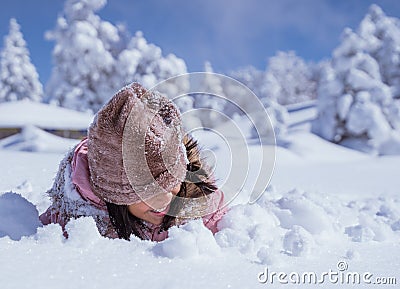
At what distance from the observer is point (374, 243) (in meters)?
1.01

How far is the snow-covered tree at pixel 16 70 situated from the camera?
16.4 meters

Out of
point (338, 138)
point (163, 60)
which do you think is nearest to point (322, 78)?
point (338, 138)

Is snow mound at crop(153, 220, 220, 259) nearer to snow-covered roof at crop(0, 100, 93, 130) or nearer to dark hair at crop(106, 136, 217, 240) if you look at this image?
dark hair at crop(106, 136, 217, 240)

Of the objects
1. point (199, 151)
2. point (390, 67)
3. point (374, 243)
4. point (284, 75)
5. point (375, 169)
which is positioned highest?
point (284, 75)

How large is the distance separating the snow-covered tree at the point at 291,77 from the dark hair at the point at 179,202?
22.3 meters

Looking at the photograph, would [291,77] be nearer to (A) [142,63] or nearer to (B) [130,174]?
(A) [142,63]

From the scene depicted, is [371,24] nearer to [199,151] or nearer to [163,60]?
[163,60]

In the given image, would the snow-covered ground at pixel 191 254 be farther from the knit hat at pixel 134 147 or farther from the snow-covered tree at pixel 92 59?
the snow-covered tree at pixel 92 59

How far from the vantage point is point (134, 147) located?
2.64 feet

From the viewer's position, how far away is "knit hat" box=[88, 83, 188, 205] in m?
0.80

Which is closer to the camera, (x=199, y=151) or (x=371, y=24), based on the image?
(x=199, y=151)

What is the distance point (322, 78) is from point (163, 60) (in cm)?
779

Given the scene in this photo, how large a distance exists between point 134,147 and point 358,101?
368 inches

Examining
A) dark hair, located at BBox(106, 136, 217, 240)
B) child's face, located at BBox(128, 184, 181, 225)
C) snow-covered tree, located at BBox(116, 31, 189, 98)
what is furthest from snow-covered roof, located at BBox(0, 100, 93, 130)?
child's face, located at BBox(128, 184, 181, 225)
